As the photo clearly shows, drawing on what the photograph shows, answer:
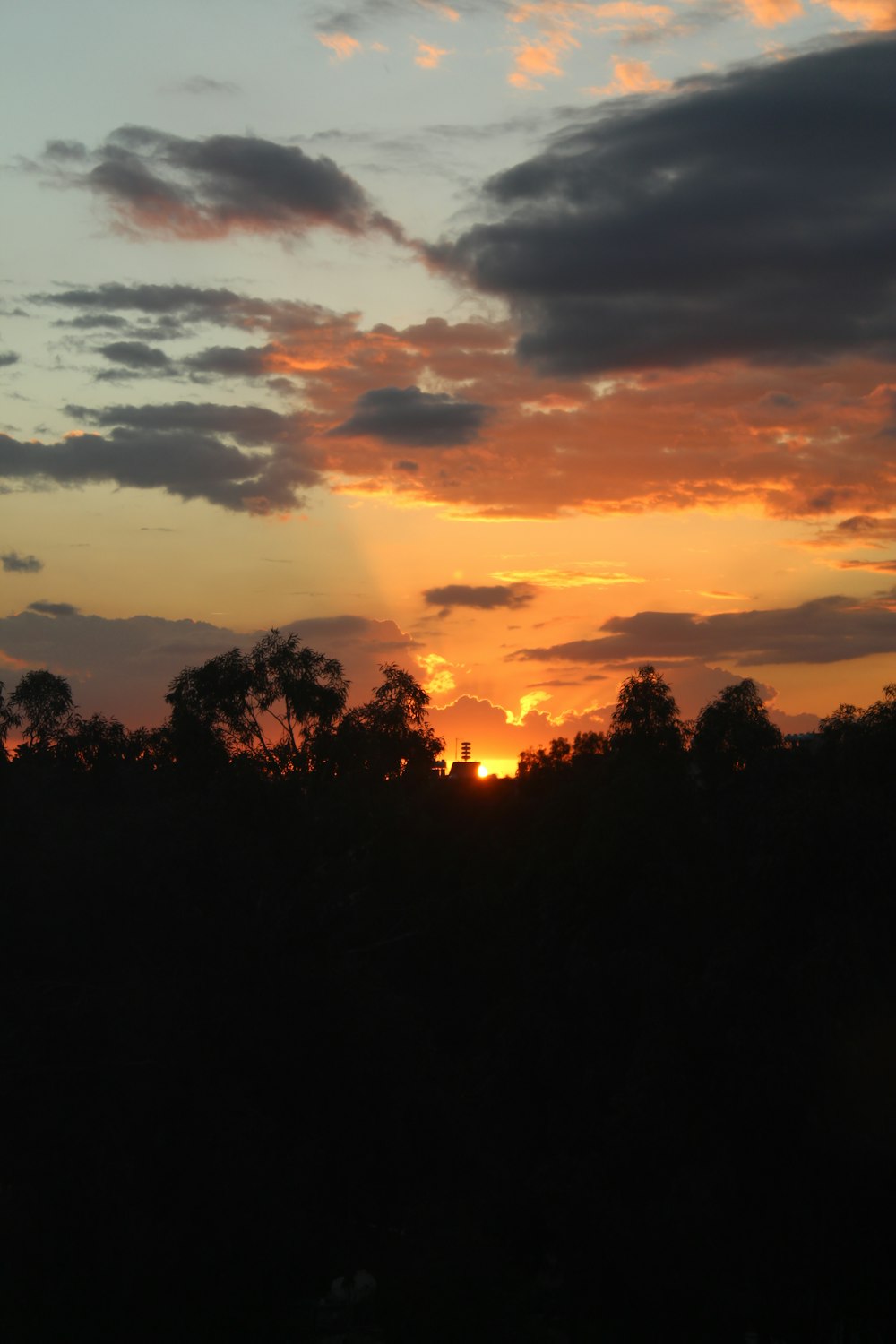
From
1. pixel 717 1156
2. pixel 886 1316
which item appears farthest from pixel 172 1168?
pixel 886 1316

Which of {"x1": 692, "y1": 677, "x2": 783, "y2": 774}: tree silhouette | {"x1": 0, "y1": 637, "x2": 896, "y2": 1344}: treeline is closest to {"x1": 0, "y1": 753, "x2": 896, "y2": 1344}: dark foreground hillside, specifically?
{"x1": 0, "y1": 637, "x2": 896, "y2": 1344}: treeline

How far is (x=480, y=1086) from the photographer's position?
31.3m

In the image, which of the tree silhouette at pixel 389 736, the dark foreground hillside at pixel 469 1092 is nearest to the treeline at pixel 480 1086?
the dark foreground hillside at pixel 469 1092

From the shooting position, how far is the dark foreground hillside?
69.2ft

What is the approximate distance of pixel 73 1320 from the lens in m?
20.4

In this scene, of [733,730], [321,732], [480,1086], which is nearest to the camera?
[480,1086]

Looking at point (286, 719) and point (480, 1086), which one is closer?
point (480, 1086)

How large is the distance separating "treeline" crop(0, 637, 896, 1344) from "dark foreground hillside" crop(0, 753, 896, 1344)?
0.19 feet

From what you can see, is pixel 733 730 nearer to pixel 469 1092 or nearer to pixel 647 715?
pixel 647 715

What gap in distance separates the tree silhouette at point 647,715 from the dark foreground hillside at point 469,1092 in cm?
838

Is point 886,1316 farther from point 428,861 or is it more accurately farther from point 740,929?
point 428,861

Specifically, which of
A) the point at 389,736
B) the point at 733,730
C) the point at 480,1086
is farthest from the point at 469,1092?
the point at 389,736

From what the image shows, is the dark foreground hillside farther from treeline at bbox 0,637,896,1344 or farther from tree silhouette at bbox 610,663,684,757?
tree silhouette at bbox 610,663,684,757

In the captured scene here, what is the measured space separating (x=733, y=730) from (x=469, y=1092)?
13477 millimetres
